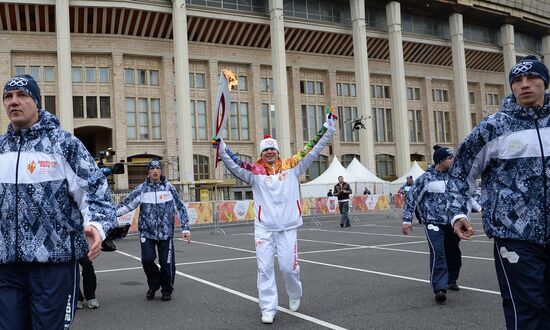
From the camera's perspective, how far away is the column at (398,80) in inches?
2183

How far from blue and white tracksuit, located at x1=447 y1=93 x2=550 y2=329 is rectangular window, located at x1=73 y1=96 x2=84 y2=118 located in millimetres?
46144

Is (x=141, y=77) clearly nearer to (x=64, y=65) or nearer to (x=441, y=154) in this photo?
(x=64, y=65)

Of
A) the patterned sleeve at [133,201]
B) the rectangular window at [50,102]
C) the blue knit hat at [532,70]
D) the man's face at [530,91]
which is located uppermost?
the rectangular window at [50,102]

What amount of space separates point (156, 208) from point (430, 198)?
175 inches

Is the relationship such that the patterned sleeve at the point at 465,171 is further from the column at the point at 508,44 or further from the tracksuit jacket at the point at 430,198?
the column at the point at 508,44

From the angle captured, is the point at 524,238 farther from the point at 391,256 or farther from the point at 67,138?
the point at 391,256

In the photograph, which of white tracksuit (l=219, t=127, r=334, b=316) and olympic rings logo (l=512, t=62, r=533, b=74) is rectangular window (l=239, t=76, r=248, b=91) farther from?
olympic rings logo (l=512, t=62, r=533, b=74)

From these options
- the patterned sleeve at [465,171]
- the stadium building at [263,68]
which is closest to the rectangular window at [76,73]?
the stadium building at [263,68]

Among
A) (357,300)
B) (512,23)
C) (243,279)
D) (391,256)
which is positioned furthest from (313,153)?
(512,23)

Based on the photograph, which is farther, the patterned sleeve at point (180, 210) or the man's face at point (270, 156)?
the patterned sleeve at point (180, 210)

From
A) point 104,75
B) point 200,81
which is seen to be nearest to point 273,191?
point 104,75

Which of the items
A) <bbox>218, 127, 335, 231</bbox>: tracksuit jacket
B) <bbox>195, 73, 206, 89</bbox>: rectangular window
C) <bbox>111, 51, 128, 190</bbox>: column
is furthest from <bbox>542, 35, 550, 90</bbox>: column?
<bbox>218, 127, 335, 231</bbox>: tracksuit jacket

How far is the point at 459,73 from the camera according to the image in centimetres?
5997

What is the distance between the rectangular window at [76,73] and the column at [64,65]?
9.86 ft
